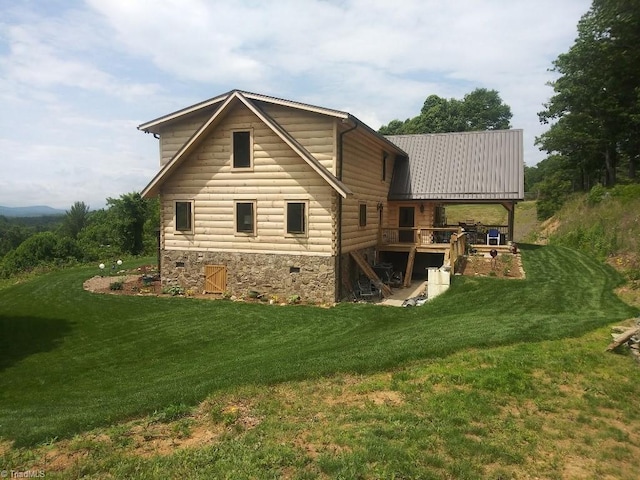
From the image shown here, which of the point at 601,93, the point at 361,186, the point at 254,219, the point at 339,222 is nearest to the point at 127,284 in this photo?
the point at 254,219

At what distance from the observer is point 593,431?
5.64 m

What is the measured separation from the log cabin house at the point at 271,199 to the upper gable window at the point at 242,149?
0.04 meters

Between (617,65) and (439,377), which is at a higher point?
(617,65)

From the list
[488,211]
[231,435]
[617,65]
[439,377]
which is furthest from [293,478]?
[488,211]

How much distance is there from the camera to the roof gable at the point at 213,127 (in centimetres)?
1520

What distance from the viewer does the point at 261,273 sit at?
1709 centimetres

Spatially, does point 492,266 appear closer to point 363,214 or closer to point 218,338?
point 363,214

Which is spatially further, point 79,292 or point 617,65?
point 617,65

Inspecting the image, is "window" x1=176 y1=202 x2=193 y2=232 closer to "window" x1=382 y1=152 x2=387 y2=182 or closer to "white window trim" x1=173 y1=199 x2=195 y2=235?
"white window trim" x1=173 y1=199 x2=195 y2=235

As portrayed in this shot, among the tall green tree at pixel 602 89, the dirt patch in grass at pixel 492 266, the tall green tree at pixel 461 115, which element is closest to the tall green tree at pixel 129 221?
the dirt patch in grass at pixel 492 266

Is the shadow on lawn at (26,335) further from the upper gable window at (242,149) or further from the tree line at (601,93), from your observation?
the tree line at (601,93)

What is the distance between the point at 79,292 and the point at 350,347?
47.6 feet

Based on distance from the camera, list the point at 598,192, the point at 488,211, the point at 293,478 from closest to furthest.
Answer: the point at 293,478, the point at 598,192, the point at 488,211

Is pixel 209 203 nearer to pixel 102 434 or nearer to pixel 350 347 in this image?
pixel 350 347
